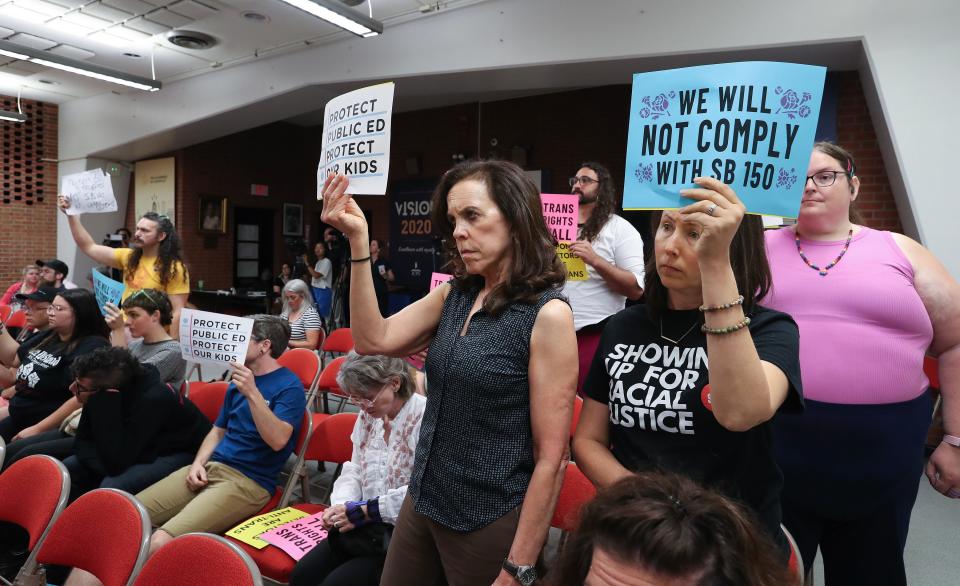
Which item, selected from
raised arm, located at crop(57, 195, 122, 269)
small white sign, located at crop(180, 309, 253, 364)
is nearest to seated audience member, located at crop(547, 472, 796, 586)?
small white sign, located at crop(180, 309, 253, 364)

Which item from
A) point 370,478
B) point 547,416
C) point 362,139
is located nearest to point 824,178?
point 547,416

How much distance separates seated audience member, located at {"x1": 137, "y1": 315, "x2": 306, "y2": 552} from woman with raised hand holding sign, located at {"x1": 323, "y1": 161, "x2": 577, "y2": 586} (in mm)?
1171

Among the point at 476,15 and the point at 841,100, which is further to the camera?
the point at 476,15

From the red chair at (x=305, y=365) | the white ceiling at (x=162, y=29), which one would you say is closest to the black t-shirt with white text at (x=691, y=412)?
the red chair at (x=305, y=365)

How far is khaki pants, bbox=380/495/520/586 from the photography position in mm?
1149

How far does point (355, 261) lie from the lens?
1.28 m

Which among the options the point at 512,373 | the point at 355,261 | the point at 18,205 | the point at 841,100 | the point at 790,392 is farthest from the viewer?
the point at 18,205

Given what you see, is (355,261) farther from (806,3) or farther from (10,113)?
(10,113)

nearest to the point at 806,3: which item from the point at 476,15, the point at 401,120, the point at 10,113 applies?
the point at 476,15

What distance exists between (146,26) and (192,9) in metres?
0.92

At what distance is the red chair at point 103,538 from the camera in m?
1.51

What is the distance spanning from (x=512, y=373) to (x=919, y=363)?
3.04ft

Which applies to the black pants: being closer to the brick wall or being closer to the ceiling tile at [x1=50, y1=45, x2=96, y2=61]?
the ceiling tile at [x1=50, y1=45, x2=96, y2=61]

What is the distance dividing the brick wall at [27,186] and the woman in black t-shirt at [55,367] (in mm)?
8613
